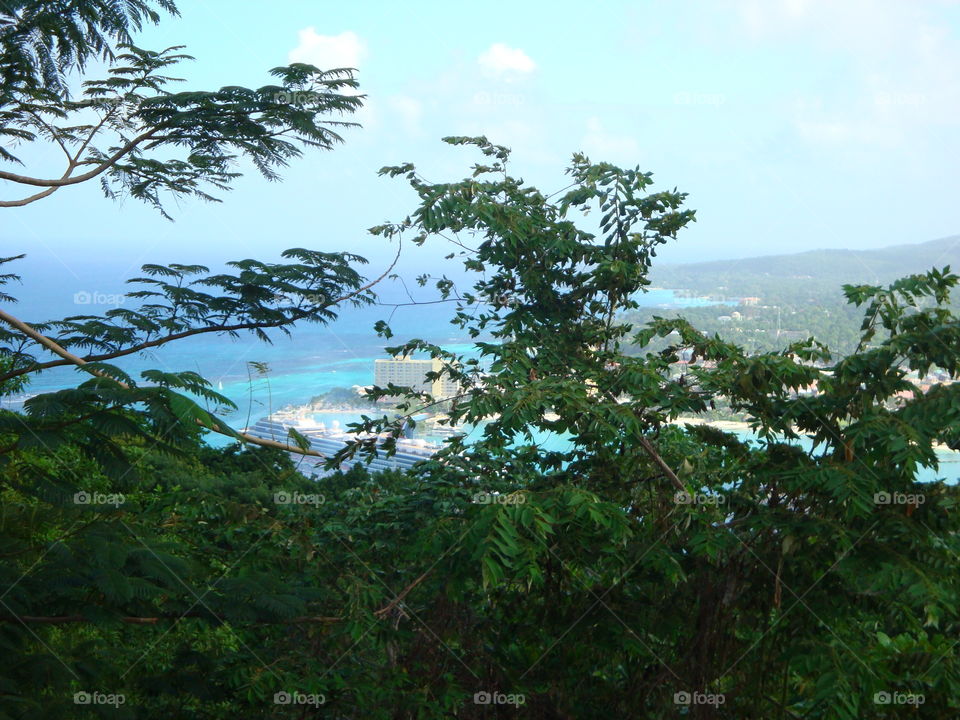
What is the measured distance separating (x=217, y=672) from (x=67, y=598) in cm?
67

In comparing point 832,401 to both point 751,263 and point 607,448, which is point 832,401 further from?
point 751,263

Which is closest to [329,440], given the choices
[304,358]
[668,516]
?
[668,516]

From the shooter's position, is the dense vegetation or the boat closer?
the dense vegetation

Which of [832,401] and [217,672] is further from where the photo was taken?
[217,672]

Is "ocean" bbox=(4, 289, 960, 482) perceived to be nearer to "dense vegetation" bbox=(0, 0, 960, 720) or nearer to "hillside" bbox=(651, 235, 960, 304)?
"dense vegetation" bbox=(0, 0, 960, 720)

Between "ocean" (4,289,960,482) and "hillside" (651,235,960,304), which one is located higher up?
"hillside" (651,235,960,304)

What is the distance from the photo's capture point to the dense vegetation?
269 cm

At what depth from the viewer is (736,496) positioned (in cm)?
314

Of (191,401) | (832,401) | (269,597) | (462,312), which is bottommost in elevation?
(269,597)

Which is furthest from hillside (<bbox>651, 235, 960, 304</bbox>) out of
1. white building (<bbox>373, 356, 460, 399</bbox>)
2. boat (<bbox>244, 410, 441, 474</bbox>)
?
white building (<bbox>373, 356, 460, 399</bbox>)

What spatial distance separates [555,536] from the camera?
10.6ft

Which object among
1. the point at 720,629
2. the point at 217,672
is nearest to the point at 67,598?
the point at 217,672

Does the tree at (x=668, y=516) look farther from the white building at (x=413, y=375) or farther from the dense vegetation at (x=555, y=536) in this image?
the white building at (x=413, y=375)

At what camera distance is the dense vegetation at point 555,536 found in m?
2.69
